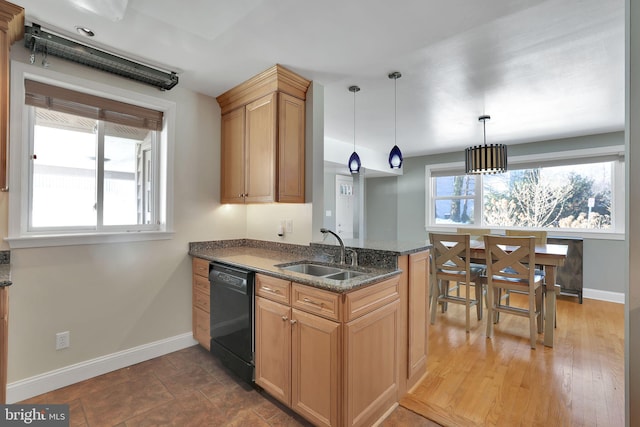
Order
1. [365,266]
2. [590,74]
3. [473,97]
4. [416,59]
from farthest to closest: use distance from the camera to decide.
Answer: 1. [473,97]
2. [590,74]
3. [416,59]
4. [365,266]

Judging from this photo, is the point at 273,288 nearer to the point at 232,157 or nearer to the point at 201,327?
the point at 201,327

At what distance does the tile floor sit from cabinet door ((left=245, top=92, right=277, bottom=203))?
4.83 feet

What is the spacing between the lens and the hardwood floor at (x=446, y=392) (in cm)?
188

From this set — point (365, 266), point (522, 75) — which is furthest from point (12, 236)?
point (522, 75)

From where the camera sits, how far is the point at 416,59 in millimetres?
2346

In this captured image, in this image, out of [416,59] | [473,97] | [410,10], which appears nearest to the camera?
[410,10]

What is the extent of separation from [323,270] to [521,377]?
1779mm

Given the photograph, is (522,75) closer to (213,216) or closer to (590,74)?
(590,74)

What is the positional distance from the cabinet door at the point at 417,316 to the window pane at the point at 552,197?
378 cm

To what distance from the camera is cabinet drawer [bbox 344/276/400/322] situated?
1.61 meters

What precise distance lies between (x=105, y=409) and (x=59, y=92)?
2.26 m

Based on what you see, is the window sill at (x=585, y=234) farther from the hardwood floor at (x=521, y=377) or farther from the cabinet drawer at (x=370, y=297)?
the cabinet drawer at (x=370, y=297)

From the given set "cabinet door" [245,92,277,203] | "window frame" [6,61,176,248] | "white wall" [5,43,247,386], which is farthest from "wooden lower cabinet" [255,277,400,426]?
"window frame" [6,61,176,248]

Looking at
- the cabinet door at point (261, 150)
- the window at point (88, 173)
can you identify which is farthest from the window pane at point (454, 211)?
the window at point (88, 173)
